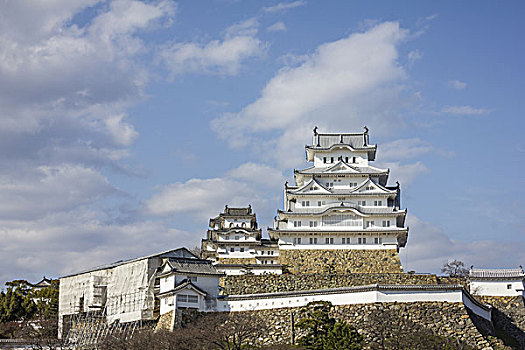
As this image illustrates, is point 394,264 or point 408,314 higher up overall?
point 394,264

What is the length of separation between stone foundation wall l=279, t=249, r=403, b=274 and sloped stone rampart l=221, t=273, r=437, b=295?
15.1 ft

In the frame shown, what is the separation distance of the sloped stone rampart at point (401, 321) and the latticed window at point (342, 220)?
44.6ft

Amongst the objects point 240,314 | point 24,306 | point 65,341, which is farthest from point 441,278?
point 24,306

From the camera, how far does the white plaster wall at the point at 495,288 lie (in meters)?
43.6

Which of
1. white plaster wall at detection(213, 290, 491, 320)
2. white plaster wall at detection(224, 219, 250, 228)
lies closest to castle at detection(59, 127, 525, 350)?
white plaster wall at detection(213, 290, 491, 320)

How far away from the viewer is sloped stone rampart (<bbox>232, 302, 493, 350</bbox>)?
34969 mm

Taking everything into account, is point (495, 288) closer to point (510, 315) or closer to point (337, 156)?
point (510, 315)

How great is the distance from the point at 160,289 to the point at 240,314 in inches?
218

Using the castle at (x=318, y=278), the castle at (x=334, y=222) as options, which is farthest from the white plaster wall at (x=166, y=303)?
the castle at (x=334, y=222)

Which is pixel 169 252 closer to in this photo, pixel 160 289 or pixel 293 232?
pixel 160 289

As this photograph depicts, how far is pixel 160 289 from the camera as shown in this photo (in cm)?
4084

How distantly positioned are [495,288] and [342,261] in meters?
10.6

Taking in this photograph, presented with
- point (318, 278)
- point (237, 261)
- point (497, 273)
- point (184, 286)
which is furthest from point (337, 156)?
point (184, 286)

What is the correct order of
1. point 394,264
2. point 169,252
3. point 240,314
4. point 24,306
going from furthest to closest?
point 24,306
point 394,264
point 169,252
point 240,314
